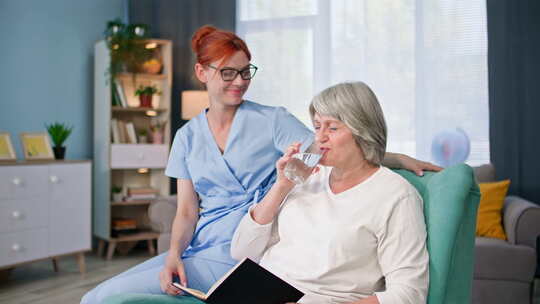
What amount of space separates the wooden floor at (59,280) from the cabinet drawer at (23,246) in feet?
0.64

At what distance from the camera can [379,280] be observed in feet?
4.26

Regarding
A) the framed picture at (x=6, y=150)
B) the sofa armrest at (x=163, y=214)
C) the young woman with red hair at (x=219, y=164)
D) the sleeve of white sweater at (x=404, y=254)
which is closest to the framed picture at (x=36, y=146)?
the framed picture at (x=6, y=150)

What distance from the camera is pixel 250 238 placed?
1469 mm

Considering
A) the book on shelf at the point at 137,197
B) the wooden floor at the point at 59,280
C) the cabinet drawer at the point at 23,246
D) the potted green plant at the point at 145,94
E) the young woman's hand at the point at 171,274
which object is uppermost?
the potted green plant at the point at 145,94

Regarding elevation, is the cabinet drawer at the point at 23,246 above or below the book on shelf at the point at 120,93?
below

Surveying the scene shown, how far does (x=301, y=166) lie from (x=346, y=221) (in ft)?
0.54

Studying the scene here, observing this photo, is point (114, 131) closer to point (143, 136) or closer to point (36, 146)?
point (143, 136)

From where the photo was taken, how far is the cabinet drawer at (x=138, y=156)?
4.53 metres

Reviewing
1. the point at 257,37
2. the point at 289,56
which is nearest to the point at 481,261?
the point at 289,56

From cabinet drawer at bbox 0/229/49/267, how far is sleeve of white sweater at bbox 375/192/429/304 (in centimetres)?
278

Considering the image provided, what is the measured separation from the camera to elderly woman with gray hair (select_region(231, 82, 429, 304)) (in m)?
1.23

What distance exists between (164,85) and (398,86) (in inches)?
76.4

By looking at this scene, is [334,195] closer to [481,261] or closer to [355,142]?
[355,142]

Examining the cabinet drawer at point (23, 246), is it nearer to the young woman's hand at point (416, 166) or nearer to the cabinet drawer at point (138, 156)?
the cabinet drawer at point (138, 156)
